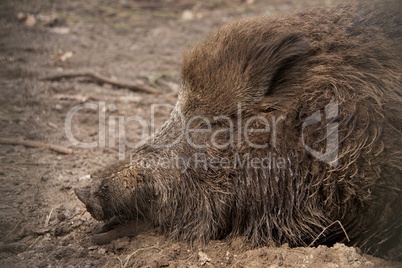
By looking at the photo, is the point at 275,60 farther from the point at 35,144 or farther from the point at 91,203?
the point at 35,144

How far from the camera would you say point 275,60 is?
3623 mm

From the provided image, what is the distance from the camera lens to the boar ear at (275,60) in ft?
11.8

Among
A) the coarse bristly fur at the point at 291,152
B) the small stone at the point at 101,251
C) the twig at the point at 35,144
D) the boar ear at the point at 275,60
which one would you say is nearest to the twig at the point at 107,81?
the twig at the point at 35,144

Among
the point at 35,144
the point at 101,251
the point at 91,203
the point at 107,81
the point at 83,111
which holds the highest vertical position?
the point at 107,81

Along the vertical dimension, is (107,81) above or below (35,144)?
above

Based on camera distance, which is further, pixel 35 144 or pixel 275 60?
pixel 35 144

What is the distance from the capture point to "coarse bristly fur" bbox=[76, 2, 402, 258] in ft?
11.2

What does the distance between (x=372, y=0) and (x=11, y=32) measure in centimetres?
484

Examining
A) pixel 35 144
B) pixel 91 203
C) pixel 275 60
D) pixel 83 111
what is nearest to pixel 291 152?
pixel 275 60

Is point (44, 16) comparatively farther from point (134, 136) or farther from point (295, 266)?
point (295, 266)

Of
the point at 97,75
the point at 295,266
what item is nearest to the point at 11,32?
the point at 97,75

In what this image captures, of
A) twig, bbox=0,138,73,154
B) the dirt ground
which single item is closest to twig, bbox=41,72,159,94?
the dirt ground

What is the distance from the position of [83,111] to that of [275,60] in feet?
8.76

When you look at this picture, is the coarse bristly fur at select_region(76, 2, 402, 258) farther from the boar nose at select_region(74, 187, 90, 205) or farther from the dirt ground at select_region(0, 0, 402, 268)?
the dirt ground at select_region(0, 0, 402, 268)
